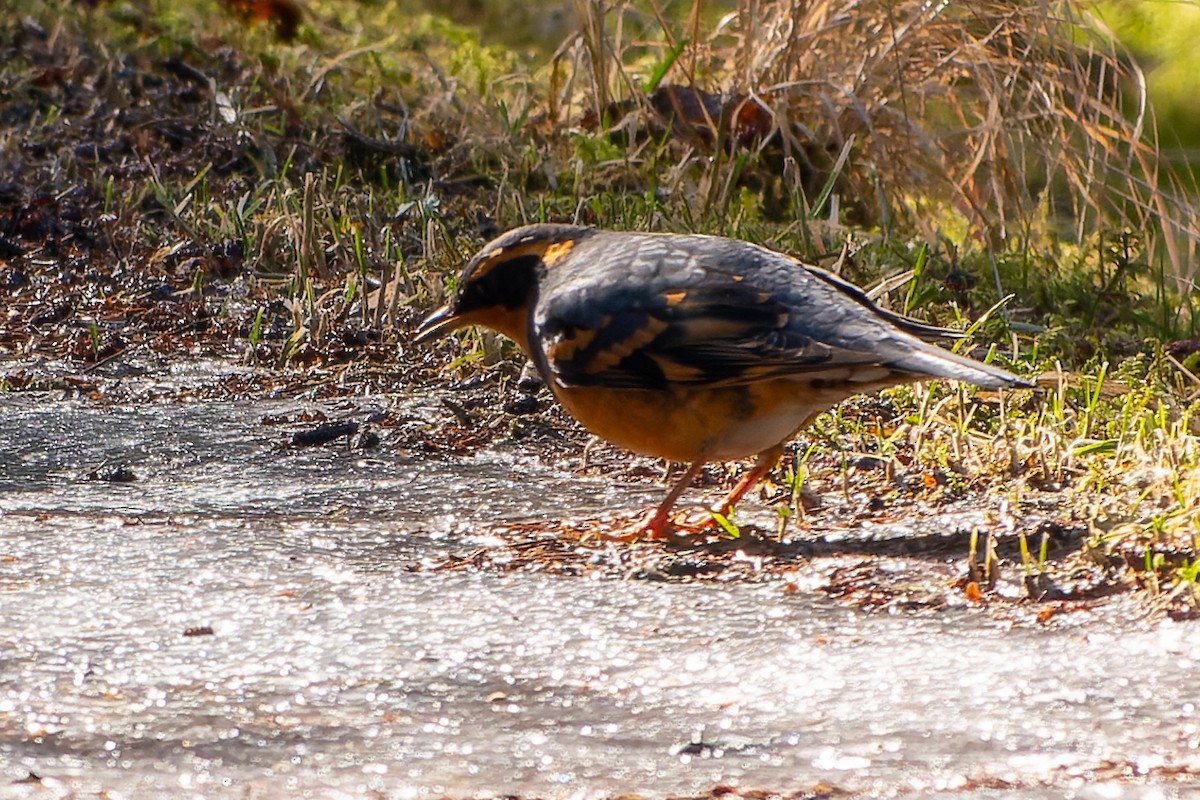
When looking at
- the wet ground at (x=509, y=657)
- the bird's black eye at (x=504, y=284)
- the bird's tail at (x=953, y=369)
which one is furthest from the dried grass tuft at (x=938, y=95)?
the wet ground at (x=509, y=657)

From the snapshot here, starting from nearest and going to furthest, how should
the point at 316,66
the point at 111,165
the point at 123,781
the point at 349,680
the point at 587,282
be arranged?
the point at 123,781 < the point at 349,680 < the point at 587,282 < the point at 111,165 < the point at 316,66

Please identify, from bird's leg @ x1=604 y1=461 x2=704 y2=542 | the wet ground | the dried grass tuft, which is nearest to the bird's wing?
bird's leg @ x1=604 y1=461 x2=704 y2=542

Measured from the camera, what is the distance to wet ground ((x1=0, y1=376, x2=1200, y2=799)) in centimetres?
260

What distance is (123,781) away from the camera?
2545 millimetres

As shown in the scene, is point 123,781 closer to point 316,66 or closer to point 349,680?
point 349,680

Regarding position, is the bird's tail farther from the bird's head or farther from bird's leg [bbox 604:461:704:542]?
the bird's head

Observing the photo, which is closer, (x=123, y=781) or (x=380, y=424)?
(x=123, y=781)

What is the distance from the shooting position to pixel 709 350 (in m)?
3.96

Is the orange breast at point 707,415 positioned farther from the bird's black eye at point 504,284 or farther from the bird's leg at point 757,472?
the bird's black eye at point 504,284

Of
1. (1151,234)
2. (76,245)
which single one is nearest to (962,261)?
(1151,234)

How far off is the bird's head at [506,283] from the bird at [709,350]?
160 mm

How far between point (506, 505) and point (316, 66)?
4416mm

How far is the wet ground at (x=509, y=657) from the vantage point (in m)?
2.60

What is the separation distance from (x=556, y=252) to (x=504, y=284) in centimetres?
17
